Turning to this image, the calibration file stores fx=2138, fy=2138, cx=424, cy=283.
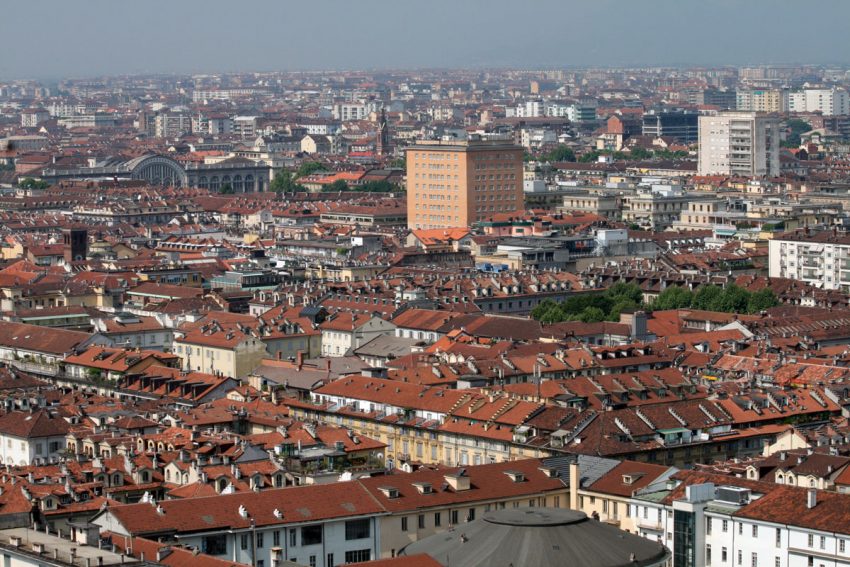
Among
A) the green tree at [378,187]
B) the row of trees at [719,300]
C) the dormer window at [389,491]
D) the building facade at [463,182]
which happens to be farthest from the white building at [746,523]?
the green tree at [378,187]

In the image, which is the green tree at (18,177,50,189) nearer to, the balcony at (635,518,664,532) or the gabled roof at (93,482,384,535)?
the gabled roof at (93,482,384,535)

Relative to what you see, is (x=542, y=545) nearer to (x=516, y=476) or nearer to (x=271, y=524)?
(x=271, y=524)

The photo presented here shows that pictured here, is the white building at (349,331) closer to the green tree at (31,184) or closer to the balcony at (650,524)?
the balcony at (650,524)

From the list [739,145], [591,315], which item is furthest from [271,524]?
[739,145]

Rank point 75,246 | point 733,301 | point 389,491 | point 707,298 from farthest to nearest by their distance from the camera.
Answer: point 75,246 → point 707,298 → point 733,301 → point 389,491

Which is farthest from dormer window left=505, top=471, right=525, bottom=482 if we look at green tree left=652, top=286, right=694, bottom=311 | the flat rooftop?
green tree left=652, top=286, right=694, bottom=311
